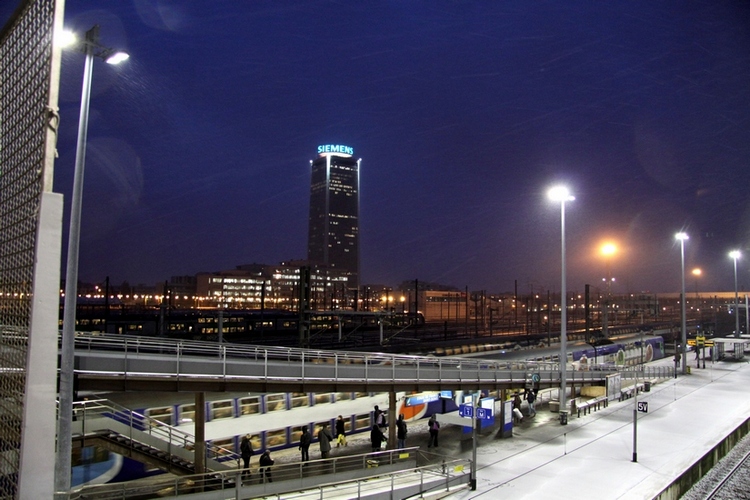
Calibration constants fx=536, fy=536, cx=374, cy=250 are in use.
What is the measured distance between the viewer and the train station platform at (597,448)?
48.8ft

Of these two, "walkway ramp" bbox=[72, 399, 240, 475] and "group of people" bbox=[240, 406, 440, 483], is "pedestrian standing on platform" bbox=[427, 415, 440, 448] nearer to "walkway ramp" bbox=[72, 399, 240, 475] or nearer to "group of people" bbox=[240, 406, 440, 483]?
"group of people" bbox=[240, 406, 440, 483]

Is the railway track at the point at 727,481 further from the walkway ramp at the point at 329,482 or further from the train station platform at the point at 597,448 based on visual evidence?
the walkway ramp at the point at 329,482

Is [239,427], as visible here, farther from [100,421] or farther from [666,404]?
[666,404]

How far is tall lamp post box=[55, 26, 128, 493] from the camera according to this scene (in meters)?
7.84

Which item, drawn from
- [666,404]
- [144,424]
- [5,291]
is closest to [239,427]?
[144,424]

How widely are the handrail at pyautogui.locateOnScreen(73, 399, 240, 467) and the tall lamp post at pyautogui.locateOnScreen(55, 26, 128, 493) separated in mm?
4666

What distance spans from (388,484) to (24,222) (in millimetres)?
12182

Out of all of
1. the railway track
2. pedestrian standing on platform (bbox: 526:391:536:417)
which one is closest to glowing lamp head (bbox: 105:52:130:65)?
the railway track

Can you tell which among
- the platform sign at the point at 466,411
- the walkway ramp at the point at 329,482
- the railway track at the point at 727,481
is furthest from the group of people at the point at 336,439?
the railway track at the point at 727,481

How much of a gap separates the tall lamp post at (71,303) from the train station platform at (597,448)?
10.1 meters

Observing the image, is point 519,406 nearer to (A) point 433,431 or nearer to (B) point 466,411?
(A) point 433,431

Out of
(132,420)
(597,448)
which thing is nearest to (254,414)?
(132,420)

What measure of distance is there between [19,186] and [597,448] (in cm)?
1991

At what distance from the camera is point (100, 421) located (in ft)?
42.1
